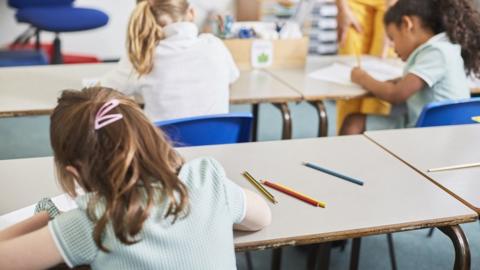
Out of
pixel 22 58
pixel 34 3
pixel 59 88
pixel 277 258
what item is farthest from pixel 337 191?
pixel 22 58

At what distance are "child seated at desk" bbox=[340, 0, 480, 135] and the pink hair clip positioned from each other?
1.47 metres

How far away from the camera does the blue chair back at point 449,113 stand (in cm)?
193

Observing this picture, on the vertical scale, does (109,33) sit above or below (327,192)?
below

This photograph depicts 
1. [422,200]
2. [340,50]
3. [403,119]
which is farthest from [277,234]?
[340,50]

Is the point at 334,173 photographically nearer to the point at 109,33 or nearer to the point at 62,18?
the point at 62,18

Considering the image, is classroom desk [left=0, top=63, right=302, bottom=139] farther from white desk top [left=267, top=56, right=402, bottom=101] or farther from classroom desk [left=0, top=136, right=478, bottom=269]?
classroom desk [left=0, top=136, right=478, bottom=269]

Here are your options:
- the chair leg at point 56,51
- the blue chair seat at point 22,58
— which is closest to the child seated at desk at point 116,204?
the chair leg at point 56,51

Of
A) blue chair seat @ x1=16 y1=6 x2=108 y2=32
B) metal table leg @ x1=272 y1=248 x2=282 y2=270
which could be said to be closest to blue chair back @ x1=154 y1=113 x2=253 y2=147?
metal table leg @ x1=272 y1=248 x2=282 y2=270

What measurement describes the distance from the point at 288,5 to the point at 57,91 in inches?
109

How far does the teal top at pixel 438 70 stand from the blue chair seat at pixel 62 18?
2.34 meters

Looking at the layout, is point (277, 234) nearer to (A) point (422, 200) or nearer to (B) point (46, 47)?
(A) point (422, 200)

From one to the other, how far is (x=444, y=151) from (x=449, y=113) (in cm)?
39

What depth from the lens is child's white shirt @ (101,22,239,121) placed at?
1.96 metres

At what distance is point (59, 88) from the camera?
2.21 metres
